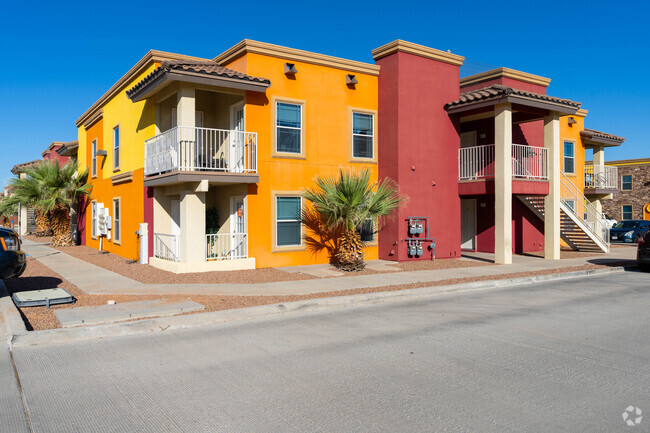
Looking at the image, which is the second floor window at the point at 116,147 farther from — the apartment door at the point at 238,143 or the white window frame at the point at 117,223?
the apartment door at the point at 238,143

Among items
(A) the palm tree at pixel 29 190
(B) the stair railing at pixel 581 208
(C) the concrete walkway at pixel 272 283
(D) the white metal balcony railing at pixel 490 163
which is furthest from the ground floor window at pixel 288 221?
(A) the palm tree at pixel 29 190

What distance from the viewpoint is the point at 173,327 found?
8.20 metres

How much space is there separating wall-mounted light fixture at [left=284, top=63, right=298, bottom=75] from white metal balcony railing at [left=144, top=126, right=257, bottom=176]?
2366 mm

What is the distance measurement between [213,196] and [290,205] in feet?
9.93

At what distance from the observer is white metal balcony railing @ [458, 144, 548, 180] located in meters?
19.5

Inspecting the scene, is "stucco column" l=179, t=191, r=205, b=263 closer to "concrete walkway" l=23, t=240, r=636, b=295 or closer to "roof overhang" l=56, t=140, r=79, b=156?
"concrete walkway" l=23, t=240, r=636, b=295

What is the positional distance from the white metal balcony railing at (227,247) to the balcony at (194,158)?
1.90 m

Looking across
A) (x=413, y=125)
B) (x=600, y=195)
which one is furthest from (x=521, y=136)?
(x=600, y=195)

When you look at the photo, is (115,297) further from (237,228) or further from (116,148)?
(116,148)

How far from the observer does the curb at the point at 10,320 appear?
285 inches

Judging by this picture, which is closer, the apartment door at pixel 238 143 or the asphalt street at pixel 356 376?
the asphalt street at pixel 356 376

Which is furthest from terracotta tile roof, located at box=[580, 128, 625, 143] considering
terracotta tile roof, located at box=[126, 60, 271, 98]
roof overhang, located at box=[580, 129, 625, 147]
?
terracotta tile roof, located at box=[126, 60, 271, 98]

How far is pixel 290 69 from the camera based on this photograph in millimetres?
16188

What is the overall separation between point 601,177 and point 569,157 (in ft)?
10.8
